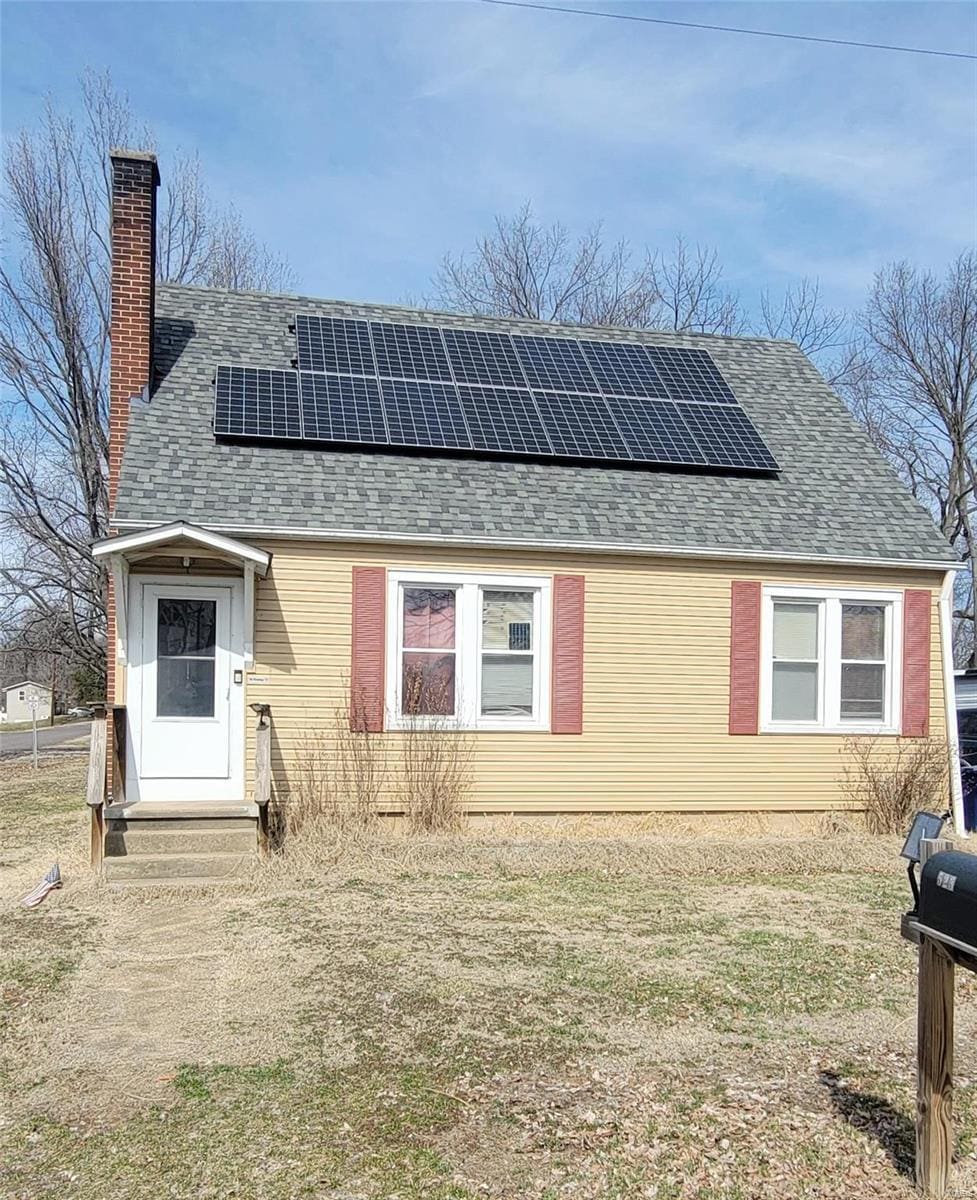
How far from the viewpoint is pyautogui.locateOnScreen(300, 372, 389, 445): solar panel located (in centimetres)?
1100

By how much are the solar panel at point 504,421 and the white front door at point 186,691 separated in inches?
127

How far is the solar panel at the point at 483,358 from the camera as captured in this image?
12.4 metres

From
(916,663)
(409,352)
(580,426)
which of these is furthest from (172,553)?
(916,663)

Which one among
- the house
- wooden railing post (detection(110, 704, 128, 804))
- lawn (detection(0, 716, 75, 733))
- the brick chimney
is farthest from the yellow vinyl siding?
lawn (detection(0, 716, 75, 733))

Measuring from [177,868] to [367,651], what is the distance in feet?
8.77

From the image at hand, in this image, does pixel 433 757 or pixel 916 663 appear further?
pixel 916 663

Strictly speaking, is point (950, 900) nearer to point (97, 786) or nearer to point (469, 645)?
point (97, 786)

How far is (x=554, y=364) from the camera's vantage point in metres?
13.0

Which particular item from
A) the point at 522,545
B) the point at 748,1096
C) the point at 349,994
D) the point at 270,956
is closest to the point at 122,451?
the point at 522,545

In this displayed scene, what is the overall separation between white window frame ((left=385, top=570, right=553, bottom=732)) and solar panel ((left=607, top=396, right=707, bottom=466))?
7.44ft

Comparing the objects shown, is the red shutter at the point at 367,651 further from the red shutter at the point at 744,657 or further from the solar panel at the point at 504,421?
the red shutter at the point at 744,657

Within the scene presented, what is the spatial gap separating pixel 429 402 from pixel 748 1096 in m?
8.76

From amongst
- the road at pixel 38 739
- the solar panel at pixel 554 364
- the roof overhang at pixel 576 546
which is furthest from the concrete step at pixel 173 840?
the road at pixel 38 739

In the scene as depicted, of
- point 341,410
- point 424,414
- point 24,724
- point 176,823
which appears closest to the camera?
point 176,823
